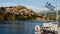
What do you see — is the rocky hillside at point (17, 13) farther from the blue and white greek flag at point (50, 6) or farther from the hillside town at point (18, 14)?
the blue and white greek flag at point (50, 6)

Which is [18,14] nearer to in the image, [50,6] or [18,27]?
[18,27]

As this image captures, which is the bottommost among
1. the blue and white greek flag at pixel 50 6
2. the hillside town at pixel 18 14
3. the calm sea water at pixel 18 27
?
the calm sea water at pixel 18 27

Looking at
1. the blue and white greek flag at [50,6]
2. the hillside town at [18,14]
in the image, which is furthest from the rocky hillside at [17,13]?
the blue and white greek flag at [50,6]

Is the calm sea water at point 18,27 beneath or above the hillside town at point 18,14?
beneath

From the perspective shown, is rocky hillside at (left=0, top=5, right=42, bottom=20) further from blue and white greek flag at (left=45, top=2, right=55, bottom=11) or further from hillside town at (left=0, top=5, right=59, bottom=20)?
blue and white greek flag at (left=45, top=2, right=55, bottom=11)

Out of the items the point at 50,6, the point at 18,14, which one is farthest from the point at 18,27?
the point at 50,6

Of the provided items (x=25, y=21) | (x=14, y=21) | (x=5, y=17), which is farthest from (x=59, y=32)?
(x=5, y=17)

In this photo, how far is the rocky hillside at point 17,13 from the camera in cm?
167

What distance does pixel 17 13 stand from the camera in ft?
5.51

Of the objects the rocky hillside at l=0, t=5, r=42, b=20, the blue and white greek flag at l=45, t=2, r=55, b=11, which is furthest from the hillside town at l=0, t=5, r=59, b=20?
the blue and white greek flag at l=45, t=2, r=55, b=11

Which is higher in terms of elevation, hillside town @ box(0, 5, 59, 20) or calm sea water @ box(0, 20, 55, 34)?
hillside town @ box(0, 5, 59, 20)

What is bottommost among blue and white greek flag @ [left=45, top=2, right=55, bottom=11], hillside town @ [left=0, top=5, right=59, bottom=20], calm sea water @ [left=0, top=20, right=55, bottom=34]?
calm sea water @ [left=0, top=20, right=55, bottom=34]

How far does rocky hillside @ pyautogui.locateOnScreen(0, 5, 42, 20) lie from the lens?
5.48 feet

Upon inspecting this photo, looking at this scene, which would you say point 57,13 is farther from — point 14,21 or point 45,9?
point 14,21
